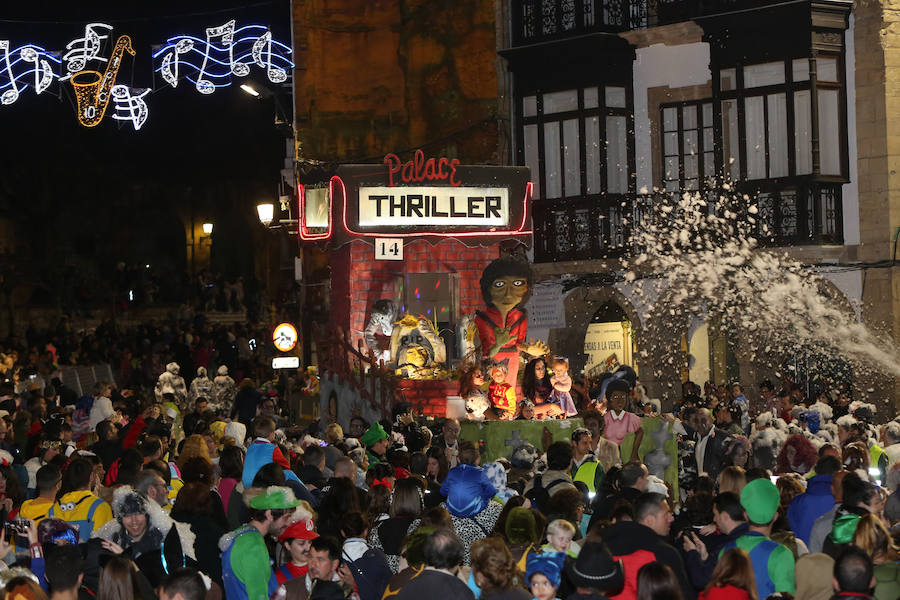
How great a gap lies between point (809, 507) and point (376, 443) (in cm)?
548

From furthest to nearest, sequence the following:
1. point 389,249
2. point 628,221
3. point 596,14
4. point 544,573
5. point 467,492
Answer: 1. point 596,14
2. point 628,221
3. point 389,249
4. point 467,492
5. point 544,573

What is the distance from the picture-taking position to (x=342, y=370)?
24531 millimetres

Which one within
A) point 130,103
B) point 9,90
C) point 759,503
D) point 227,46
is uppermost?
point 227,46

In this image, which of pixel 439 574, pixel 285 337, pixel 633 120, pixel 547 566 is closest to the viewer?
A: pixel 439 574

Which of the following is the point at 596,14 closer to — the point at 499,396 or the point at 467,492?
the point at 499,396

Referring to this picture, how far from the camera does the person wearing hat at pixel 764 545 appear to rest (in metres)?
7.66

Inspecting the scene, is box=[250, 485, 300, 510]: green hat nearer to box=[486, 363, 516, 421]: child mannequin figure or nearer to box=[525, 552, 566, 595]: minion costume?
box=[525, 552, 566, 595]: minion costume

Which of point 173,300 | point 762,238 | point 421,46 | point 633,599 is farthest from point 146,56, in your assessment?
point 633,599

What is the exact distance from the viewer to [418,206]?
23.1m

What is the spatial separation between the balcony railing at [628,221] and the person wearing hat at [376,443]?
12.6m

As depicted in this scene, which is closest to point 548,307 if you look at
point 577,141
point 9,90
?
point 577,141

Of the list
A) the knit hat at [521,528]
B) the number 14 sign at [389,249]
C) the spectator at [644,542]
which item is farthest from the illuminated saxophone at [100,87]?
the spectator at [644,542]

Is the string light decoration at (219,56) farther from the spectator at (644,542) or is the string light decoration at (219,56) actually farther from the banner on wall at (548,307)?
the spectator at (644,542)

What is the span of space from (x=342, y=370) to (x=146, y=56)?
25.1 feet
